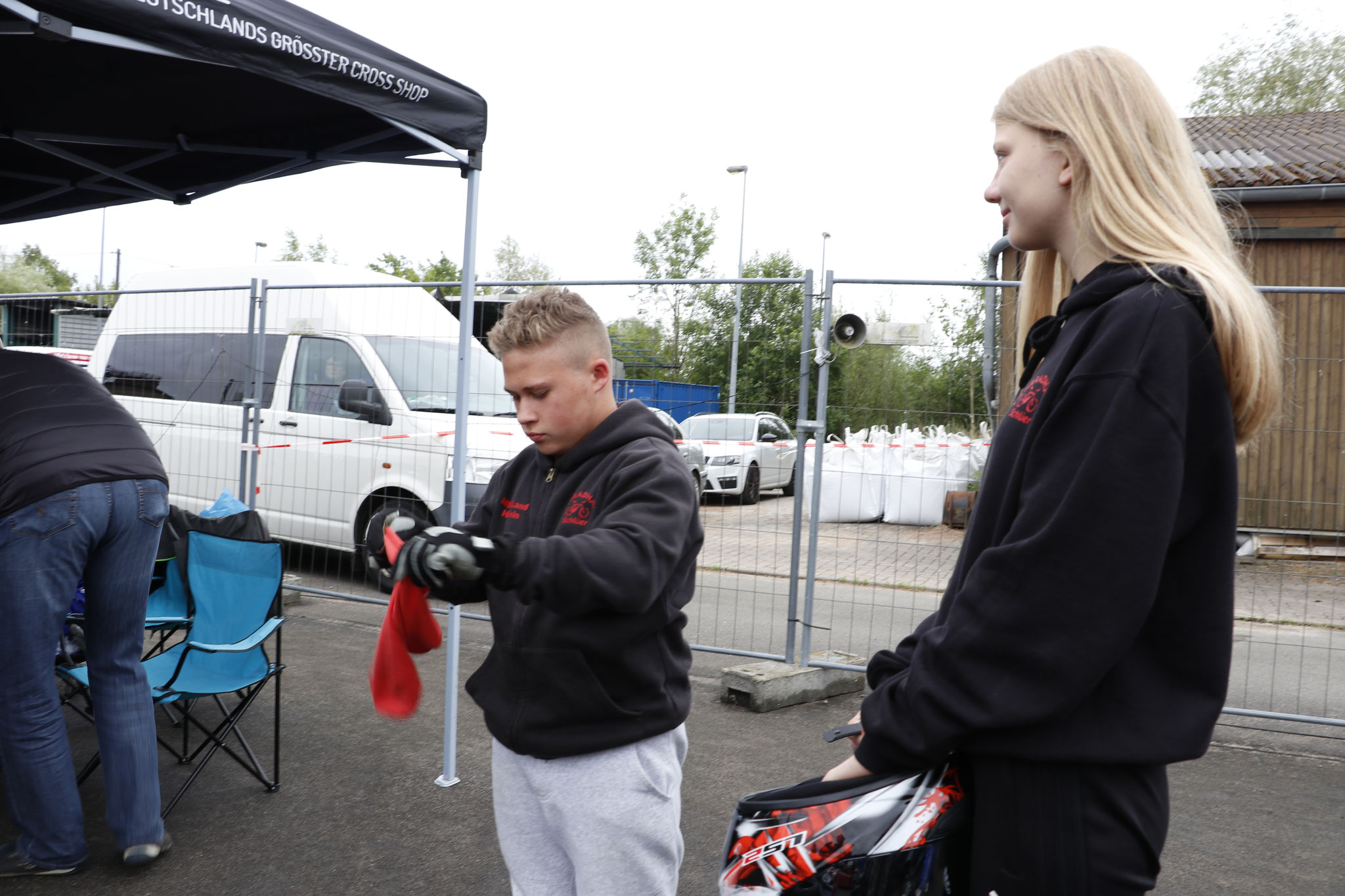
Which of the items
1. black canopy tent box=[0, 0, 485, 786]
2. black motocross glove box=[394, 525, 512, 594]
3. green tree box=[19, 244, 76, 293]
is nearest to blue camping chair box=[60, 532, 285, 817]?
black canopy tent box=[0, 0, 485, 786]

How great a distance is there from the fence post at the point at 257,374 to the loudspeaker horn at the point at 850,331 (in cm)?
389

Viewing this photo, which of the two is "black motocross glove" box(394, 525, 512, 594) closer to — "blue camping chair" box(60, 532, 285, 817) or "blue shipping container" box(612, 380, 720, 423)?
"blue camping chair" box(60, 532, 285, 817)

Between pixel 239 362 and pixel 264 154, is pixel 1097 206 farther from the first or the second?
pixel 239 362

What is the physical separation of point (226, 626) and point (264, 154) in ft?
6.79

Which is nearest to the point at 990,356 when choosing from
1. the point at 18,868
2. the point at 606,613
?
the point at 606,613

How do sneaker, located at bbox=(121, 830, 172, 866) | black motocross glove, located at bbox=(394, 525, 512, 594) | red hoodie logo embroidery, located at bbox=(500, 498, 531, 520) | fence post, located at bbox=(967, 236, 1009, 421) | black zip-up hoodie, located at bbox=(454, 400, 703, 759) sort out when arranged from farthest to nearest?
1. fence post, located at bbox=(967, 236, 1009, 421)
2. sneaker, located at bbox=(121, 830, 172, 866)
3. red hoodie logo embroidery, located at bbox=(500, 498, 531, 520)
4. black zip-up hoodie, located at bbox=(454, 400, 703, 759)
5. black motocross glove, located at bbox=(394, 525, 512, 594)

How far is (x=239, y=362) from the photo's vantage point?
25.3 feet

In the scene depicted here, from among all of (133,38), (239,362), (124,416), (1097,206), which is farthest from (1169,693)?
(239,362)

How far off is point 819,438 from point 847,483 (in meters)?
0.42

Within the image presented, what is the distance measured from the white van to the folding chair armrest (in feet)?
9.16

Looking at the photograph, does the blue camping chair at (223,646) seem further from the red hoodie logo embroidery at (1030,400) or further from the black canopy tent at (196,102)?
the red hoodie logo embroidery at (1030,400)

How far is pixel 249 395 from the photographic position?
7152mm

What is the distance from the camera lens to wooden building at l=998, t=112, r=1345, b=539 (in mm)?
5008

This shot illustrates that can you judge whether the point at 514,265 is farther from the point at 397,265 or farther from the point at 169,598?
the point at 169,598
